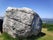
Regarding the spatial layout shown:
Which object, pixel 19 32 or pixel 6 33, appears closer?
pixel 19 32

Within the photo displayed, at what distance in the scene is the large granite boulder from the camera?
15.5m

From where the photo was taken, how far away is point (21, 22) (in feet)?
51.7

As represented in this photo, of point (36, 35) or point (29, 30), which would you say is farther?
point (36, 35)

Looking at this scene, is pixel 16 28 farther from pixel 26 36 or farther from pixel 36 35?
pixel 36 35

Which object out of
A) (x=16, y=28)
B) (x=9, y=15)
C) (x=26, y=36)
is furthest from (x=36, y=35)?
(x=9, y=15)

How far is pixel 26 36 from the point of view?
620 inches

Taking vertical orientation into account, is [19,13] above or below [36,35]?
above

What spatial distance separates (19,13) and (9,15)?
3.90 feet

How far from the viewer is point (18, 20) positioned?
15.9 m

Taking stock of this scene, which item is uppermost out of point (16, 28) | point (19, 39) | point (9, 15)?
point (9, 15)

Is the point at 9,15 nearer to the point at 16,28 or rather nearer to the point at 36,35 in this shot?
the point at 16,28

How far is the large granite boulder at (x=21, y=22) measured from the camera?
15488 mm

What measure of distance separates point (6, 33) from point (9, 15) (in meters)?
1.98

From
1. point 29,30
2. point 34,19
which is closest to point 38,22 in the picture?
point 34,19
